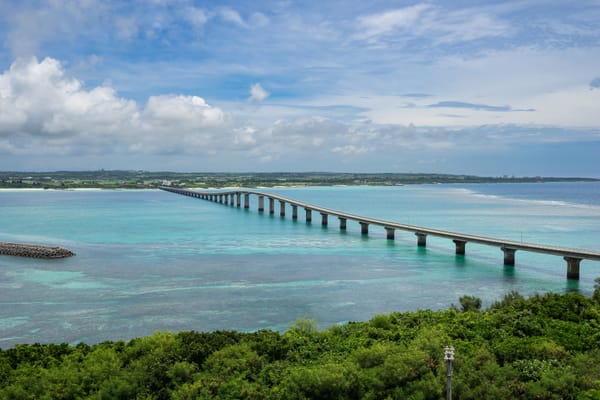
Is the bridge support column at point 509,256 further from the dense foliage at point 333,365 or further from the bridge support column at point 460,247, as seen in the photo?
the dense foliage at point 333,365

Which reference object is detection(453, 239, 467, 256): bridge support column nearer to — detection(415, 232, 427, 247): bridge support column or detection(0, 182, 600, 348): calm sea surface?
detection(0, 182, 600, 348): calm sea surface

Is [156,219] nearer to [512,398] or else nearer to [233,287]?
[233,287]

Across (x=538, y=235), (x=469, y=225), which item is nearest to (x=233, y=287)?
(x=538, y=235)

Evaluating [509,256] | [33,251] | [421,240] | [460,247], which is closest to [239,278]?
[33,251]

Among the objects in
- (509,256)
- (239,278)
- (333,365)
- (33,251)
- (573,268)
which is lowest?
(239,278)

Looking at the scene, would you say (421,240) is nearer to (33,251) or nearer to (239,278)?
(239,278)

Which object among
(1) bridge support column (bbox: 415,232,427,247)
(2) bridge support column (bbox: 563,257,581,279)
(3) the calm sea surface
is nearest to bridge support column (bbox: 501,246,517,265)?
(3) the calm sea surface
